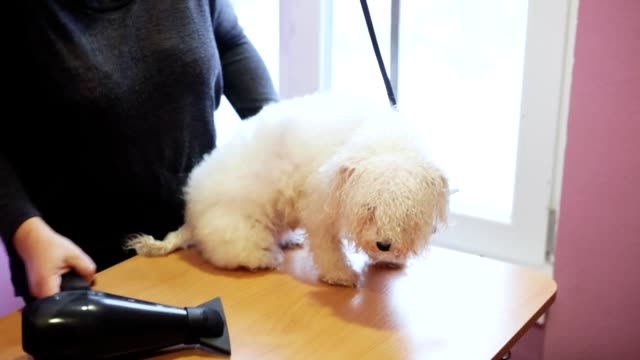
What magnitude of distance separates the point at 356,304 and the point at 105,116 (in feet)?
1.47

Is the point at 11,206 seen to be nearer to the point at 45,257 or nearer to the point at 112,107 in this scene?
the point at 45,257

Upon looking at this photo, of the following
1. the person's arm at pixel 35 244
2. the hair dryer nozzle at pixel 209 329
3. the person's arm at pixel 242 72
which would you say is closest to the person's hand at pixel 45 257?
the person's arm at pixel 35 244

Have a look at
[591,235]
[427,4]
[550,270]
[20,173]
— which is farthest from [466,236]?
[20,173]

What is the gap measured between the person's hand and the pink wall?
887 millimetres

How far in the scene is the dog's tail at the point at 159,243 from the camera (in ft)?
3.33

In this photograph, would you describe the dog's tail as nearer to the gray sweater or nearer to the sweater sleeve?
the gray sweater

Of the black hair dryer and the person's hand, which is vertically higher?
the person's hand

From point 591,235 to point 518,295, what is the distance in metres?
0.44

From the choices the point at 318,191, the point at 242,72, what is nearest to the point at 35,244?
the point at 318,191

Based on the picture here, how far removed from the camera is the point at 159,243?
3.35ft

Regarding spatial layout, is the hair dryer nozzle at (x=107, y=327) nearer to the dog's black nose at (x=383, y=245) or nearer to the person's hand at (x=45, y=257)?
the person's hand at (x=45, y=257)

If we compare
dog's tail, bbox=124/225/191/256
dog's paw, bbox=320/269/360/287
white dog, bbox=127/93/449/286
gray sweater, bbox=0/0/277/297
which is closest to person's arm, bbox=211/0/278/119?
gray sweater, bbox=0/0/277/297

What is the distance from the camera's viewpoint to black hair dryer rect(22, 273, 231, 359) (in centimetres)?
68

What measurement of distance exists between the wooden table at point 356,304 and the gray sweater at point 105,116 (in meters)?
0.11
